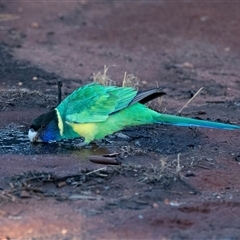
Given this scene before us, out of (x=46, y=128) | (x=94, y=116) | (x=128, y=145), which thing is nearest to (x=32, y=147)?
(x=46, y=128)

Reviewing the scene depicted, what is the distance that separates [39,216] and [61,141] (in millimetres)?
1951

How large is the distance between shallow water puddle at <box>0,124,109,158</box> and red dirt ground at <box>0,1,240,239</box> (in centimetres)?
2

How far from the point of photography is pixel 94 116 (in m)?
5.87

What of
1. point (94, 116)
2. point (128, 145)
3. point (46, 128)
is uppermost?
point (94, 116)

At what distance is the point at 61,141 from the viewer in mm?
6332

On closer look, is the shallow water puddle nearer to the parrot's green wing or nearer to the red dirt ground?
the red dirt ground

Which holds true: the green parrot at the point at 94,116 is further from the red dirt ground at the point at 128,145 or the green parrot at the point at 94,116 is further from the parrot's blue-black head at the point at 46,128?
the red dirt ground at the point at 128,145

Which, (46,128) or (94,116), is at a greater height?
(94,116)

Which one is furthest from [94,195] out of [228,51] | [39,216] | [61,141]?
[228,51]

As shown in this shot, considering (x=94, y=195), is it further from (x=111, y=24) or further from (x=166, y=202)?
(x=111, y=24)

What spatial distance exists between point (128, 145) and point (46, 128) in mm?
763

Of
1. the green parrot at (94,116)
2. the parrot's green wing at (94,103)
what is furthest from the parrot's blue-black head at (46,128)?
the parrot's green wing at (94,103)

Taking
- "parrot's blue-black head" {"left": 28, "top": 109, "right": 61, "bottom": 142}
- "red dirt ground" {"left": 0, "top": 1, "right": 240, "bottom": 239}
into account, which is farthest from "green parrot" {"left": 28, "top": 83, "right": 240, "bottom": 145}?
"red dirt ground" {"left": 0, "top": 1, "right": 240, "bottom": 239}

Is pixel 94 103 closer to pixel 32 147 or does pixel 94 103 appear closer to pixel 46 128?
pixel 46 128
